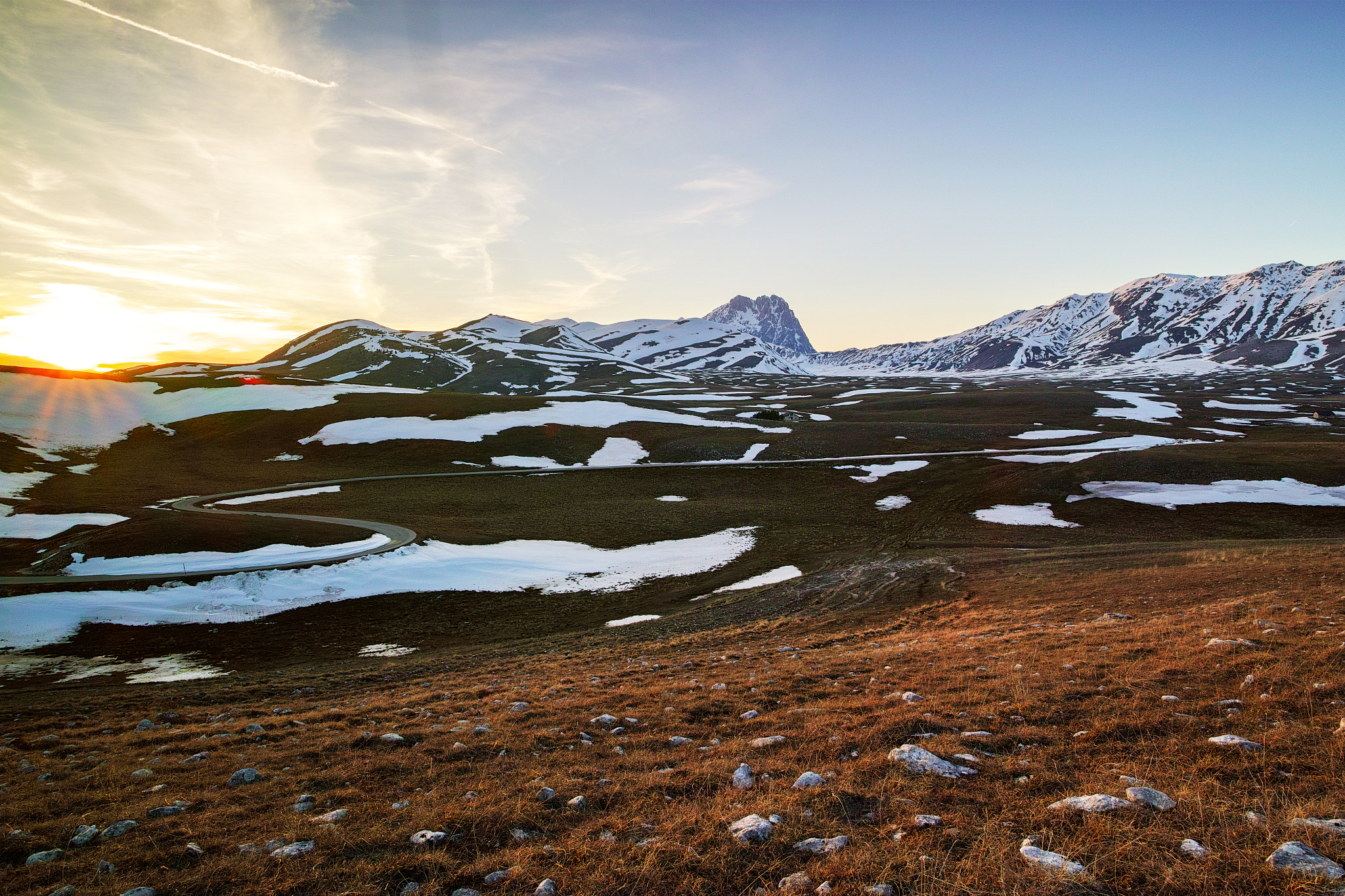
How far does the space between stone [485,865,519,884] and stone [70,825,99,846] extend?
17.6 ft

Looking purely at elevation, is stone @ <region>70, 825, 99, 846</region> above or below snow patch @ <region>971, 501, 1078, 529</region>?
above

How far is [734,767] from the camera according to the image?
8508mm

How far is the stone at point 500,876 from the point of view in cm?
598

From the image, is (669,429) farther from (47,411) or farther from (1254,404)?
(1254,404)

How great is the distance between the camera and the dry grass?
593 centimetres

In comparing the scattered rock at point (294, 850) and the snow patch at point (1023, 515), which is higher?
the scattered rock at point (294, 850)

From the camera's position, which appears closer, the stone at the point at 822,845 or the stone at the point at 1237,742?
the stone at the point at 822,845

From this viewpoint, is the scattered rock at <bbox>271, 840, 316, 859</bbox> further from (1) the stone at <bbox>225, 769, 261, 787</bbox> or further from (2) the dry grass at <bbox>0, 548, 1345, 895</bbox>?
(1) the stone at <bbox>225, 769, 261, 787</bbox>

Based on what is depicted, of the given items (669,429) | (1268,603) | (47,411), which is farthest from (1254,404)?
(47,411)

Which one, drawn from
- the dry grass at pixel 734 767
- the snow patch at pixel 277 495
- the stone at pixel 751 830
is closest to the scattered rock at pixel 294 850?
the dry grass at pixel 734 767

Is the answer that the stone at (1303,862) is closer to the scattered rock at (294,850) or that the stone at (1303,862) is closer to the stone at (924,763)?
the stone at (924,763)

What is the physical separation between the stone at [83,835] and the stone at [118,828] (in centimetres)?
10

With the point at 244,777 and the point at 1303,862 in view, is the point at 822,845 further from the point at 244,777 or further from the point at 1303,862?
the point at 244,777

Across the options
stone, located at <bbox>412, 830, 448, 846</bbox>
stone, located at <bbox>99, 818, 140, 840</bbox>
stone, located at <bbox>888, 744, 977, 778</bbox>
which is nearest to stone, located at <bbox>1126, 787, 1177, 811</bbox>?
stone, located at <bbox>888, 744, 977, 778</bbox>
